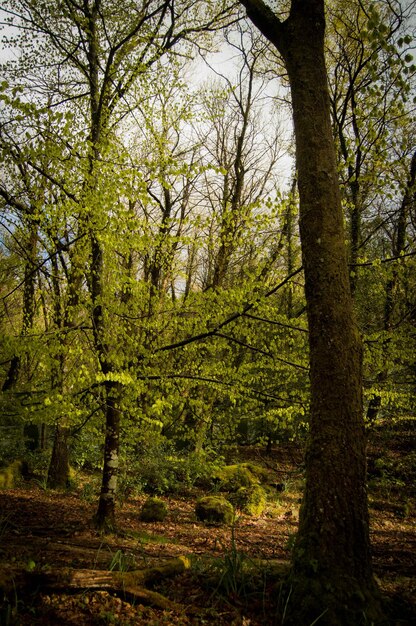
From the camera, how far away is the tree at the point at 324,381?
260 centimetres

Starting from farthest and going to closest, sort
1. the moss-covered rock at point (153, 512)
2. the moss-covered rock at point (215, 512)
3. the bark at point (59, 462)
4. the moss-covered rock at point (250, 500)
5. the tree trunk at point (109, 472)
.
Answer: the bark at point (59, 462) < the moss-covered rock at point (250, 500) < the moss-covered rock at point (215, 512) < the moss-covered rock at point (153, 512) < the tree trunk at point (109, 472)

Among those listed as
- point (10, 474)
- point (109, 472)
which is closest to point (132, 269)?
point (109, 472)

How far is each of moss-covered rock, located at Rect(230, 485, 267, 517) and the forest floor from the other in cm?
25

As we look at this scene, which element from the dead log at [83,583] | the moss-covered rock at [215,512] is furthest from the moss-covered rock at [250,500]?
the dead log at [83,583]

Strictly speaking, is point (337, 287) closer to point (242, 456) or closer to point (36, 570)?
point (36, 570)

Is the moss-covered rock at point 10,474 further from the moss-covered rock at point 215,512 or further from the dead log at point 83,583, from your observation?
the dead log at point 83,583

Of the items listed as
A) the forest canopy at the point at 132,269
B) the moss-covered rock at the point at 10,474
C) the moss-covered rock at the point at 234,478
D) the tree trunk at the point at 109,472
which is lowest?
the moss-covered rock at the point at 234,478

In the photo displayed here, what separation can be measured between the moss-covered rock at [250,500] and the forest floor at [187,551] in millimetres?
248

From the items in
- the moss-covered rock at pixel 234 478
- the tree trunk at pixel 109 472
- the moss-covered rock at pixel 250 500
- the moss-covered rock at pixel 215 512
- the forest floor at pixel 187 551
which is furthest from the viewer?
the moss-covered rock at pixel 234 478

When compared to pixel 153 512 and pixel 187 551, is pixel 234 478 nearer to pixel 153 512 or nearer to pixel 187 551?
pixel 153 512

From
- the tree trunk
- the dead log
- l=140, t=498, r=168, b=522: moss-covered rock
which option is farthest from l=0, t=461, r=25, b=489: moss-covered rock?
the dead log

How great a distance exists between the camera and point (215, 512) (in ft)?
26.1

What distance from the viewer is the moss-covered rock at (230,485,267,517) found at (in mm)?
8883

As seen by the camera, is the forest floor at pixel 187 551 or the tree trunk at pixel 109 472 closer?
the forest floor at pixel 187 551
